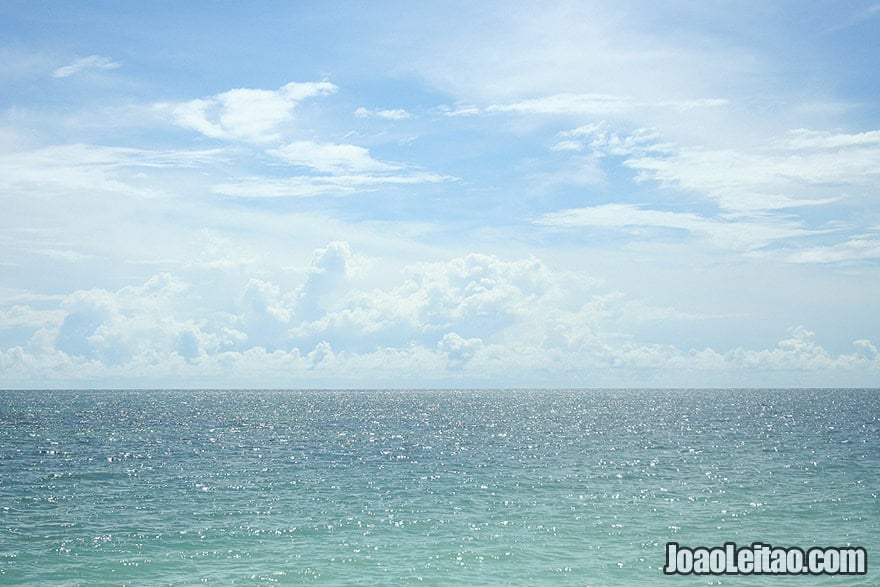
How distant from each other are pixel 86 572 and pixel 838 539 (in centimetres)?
3450

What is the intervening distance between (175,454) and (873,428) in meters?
102

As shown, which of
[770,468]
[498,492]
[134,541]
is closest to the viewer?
Result: [134,541]

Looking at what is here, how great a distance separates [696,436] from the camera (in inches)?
3989

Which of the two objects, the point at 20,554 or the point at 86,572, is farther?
the point at 20,554

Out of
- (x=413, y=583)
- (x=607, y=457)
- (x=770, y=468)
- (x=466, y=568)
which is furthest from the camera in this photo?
(x=607, y=457)

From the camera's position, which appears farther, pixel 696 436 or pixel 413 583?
pixel 696 436

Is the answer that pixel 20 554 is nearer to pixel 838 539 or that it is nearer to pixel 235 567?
pixel 235 567

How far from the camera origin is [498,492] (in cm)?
4975

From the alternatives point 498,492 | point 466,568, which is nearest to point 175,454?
point 498,492

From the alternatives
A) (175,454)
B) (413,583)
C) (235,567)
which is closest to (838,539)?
(413,583)

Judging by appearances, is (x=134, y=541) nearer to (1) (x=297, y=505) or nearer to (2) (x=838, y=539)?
(1) (x=297, y=505)

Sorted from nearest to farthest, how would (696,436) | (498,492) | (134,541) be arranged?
1. (134,541)
2. (498,492)
3. (696,436)

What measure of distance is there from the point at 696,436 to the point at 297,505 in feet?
236

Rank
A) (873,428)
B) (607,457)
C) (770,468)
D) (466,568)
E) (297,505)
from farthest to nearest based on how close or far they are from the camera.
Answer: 1. (873,428)
2. (607,457)
3. (770,468)
4. (297,505)
5. (466,568)
